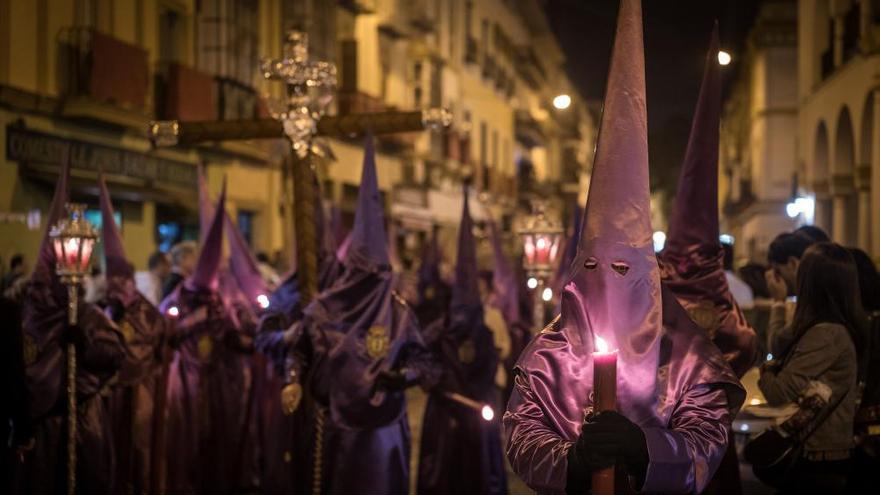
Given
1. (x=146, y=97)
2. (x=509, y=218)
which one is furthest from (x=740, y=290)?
(x=509, y=218)

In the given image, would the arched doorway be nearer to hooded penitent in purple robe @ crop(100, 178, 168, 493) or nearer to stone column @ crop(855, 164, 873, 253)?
stone column @ crop(855, 164, 873, 253)

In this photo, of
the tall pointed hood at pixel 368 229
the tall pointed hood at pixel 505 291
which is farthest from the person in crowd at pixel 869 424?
the tall pointed hood at pixel 505 291

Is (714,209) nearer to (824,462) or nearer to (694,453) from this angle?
(824,462)

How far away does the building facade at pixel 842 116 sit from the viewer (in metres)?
17.8

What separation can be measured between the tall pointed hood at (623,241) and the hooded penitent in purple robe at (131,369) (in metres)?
5.32

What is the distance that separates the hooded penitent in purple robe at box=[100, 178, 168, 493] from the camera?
320 inches

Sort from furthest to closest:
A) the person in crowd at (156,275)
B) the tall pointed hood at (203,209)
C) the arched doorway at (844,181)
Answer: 1. the arched doorway at (844,181)
2. the person in crowd at (156,275)
3. the tall pointed hood at (203,209)

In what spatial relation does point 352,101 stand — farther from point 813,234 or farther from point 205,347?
point 813,234

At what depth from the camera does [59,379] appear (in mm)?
7188

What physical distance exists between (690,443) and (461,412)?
5.63 metres

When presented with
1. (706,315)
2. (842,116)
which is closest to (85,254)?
(706,315)

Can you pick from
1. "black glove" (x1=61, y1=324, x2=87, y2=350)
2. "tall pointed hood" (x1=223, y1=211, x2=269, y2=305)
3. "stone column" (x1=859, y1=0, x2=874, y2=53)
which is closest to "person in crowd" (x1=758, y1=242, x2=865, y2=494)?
"black glove" (x1=61, y1=324, x2=87, y2=350)

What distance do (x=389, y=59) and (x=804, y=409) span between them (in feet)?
88.5

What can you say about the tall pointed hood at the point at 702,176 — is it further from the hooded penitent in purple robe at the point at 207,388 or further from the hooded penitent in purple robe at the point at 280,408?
the hooded penitent in purple robe at the point at 207,388
